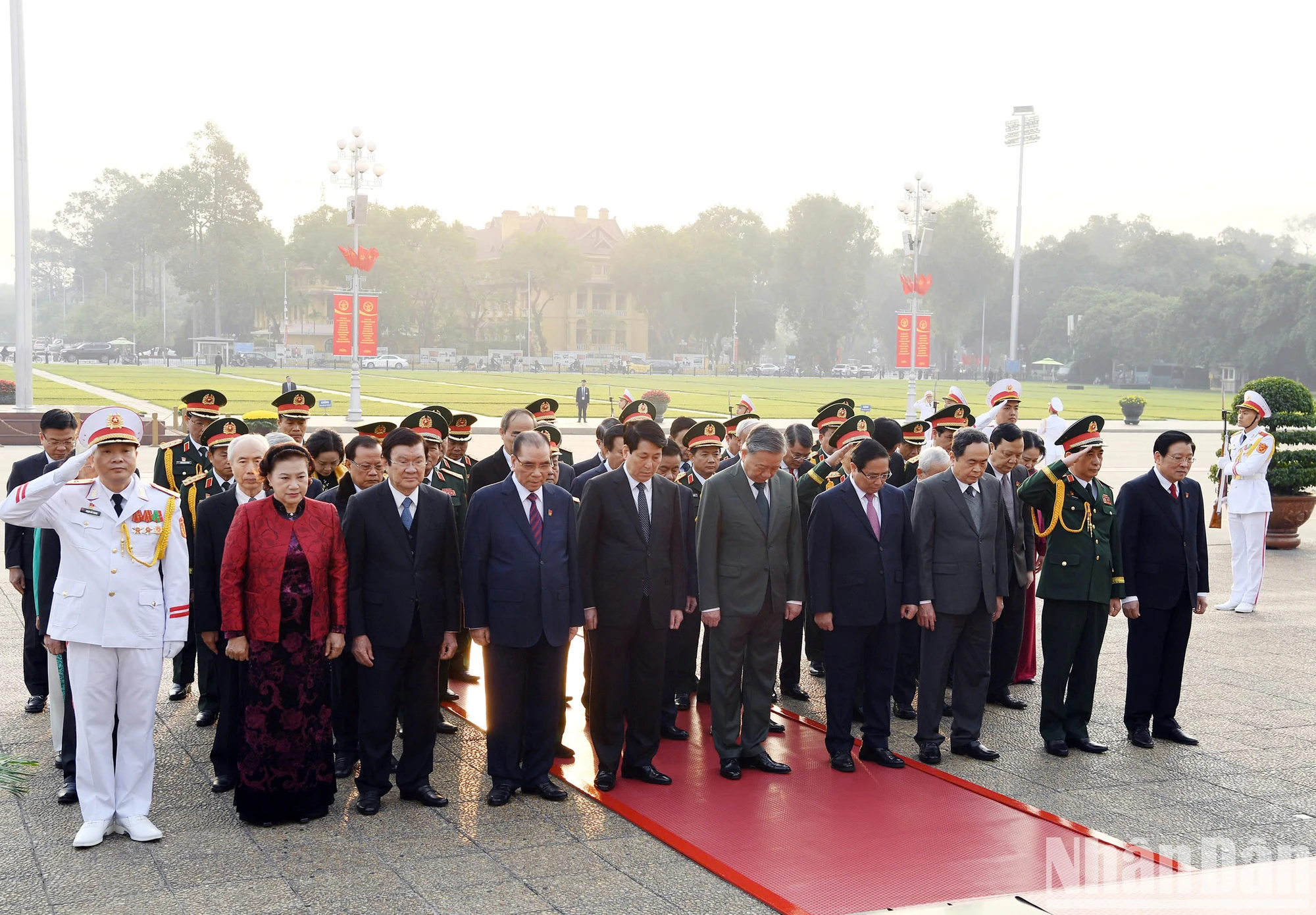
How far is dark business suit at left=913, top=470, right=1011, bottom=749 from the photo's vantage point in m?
5.96

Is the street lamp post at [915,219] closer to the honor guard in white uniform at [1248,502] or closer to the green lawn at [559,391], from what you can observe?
the green lawn at [559,391]

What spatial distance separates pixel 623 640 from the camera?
5.57 metres

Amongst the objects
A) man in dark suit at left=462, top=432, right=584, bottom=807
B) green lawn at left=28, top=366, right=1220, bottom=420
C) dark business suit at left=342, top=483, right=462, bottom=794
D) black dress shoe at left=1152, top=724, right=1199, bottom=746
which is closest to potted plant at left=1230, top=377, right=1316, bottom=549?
black dress shoe at left=1152, top=724, right=1199, bottom=746

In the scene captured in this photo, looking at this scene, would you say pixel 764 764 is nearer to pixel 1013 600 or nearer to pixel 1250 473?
pixel 1013 600

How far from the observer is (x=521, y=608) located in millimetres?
5230

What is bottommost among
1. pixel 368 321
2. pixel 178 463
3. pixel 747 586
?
pixel 747 586

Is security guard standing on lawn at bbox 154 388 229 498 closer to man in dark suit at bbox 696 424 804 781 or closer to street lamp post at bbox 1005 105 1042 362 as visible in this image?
man in dark suit at bbox 696 424 804 781

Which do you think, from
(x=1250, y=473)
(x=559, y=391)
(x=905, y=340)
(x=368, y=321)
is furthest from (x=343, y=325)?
(x=1250, y=473)

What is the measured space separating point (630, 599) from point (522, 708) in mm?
747

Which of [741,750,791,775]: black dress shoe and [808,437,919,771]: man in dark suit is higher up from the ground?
[808,437,919,771]: man in dark suit

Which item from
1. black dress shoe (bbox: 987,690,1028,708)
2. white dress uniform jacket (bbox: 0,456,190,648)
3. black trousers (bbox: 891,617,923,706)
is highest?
white dress uniform jacket (bbox: 0,456,190,648)

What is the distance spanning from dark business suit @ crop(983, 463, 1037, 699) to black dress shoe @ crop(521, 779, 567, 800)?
2825 millimetres

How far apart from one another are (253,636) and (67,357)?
9071 centimetres

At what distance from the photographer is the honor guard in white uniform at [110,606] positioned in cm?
459
